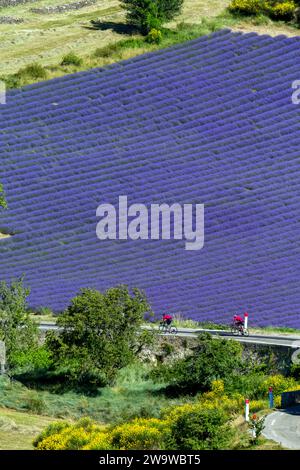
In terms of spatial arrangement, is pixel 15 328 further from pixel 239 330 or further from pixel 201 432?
pixel 201 432

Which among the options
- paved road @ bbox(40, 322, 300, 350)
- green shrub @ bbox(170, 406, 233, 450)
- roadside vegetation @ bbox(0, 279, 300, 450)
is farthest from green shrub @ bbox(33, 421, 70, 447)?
paved road @ bbox(40, 322, 300, 350)

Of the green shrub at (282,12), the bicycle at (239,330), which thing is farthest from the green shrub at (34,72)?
the bicycle at (239,330)

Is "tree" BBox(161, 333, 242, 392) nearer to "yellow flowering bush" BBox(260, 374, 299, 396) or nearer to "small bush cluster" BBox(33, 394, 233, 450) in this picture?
"yellow flowering bush" BBox(260, 374, 299, 396)

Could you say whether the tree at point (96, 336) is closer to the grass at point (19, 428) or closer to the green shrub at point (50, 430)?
the grass at point (19, 428)

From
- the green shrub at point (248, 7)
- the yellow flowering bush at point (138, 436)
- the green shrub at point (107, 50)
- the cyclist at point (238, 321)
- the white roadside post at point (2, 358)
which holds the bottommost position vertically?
the white roadside post at point (2, 358)
